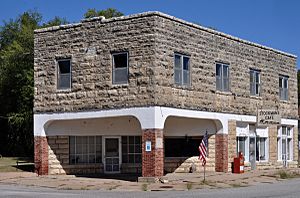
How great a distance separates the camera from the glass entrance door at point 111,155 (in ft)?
108

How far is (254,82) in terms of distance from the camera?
117 feet

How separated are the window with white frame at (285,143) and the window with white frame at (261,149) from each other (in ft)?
5.79

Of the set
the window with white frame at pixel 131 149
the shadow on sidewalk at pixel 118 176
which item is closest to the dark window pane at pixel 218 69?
the window with white frame at pixel 131 149

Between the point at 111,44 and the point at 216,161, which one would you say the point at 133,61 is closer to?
the point at 111,44

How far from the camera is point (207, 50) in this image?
31.2m

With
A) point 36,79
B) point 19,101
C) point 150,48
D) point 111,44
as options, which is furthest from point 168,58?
point 19,101

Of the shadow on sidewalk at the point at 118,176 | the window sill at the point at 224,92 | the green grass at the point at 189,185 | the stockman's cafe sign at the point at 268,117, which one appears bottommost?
the shadow on sidewalk at the point at 118,176

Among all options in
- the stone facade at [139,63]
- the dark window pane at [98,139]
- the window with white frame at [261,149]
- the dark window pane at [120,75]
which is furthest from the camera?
the window with white frame at [261,149]

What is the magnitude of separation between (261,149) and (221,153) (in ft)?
18.1

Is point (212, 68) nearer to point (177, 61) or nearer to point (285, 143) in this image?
point (177, 61)

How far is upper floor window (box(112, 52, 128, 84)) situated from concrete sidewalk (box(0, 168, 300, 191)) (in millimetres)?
4893

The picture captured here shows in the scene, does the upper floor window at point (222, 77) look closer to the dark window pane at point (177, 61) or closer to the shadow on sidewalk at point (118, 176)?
the dark window pane at point (177, 61)

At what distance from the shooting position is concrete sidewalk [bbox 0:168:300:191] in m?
24.7

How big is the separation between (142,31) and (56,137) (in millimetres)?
8371
